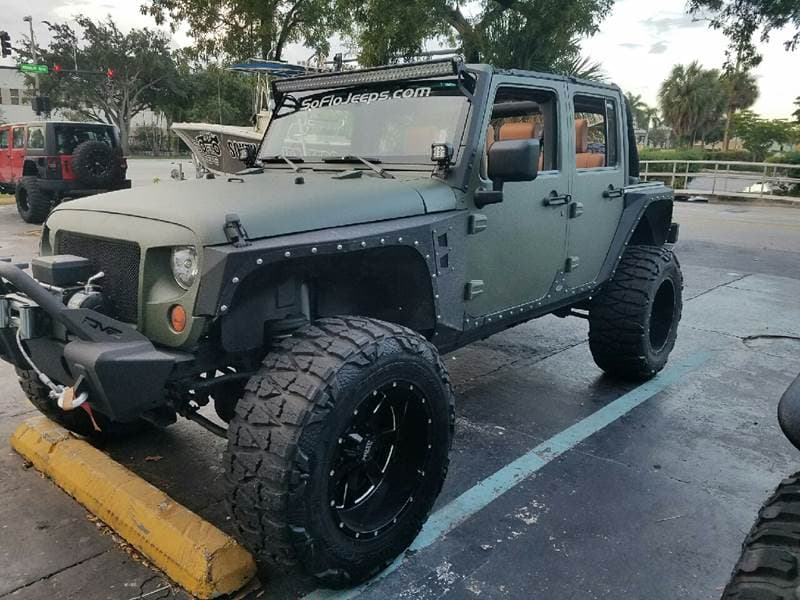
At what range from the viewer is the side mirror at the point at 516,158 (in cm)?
293

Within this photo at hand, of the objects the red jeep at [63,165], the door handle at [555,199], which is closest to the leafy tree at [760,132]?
the red jeep at [63,165]

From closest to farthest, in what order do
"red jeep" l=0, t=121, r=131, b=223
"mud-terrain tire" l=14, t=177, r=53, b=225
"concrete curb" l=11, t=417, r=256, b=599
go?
"concrete curb" l=11, t=417, r=256, b=599, "red jeep" l=0, t=121, r=131, b=223, "mud-terrain tire" l=14, t=177, r=53, b=225

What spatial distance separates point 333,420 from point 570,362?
3389 mm

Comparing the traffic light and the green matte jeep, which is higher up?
the traffic light

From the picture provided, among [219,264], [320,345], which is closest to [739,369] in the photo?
[320,345]

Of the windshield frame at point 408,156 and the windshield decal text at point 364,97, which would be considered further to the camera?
the windshield decal text at point 364,97

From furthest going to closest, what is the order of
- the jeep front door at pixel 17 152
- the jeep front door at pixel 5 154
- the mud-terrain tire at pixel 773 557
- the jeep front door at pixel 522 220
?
1. the jeep front door at pixel 5 154
2. the jeep front door at pixel 17 152
3. the jeep front door at pixel 522 220
4. the mud-terrain tire at pixel 773 557

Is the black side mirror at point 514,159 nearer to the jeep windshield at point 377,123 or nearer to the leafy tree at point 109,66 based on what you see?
the jeep windshield at point 377,123

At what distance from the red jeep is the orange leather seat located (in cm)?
1027

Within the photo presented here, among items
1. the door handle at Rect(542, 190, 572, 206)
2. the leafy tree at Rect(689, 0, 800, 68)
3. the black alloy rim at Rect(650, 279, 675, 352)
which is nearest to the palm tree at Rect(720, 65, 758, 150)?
the leafy tree at Rect(689, 0, 800, 68)

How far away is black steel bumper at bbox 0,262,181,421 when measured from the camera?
2.15 metres

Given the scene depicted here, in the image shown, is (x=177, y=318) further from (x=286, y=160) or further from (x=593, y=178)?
(x=593, y=178)

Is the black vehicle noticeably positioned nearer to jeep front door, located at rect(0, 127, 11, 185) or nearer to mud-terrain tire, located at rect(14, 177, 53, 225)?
mud-terrain tire, located at rect(14, 177, 53, 225)

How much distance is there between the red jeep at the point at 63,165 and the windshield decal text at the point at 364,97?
32.0 ft
